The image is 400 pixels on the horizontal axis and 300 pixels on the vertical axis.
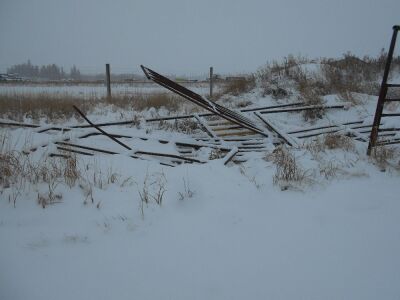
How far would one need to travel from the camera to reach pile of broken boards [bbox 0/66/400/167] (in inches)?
162

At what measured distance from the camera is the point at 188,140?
5.12 meters

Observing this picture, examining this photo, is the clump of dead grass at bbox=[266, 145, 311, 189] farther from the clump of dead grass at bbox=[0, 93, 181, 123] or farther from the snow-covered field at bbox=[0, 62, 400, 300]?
the clump of dead grass at bbox=[0, 93, 181, 123]

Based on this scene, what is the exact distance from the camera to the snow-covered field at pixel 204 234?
1.83 metres

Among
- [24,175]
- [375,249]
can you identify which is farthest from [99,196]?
[375,249]

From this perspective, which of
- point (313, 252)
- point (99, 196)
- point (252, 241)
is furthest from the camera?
point (99, 196)

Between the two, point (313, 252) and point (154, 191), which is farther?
point (154, 191)

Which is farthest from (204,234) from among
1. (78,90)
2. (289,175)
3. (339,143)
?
(78,90)

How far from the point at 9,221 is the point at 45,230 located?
0.41m

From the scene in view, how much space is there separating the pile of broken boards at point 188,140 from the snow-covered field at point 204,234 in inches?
21.8

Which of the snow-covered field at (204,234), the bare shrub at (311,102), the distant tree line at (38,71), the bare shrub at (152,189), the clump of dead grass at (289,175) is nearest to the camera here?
the snow-covered field at (204,234)

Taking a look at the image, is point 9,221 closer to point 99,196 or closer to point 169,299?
point 99,196

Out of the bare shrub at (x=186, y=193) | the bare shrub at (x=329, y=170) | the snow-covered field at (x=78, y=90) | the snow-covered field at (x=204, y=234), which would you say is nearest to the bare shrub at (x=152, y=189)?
the snow-covered field at (x=204, y=234)

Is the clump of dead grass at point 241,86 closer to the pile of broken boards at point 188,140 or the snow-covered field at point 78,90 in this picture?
the snow-covered field at point 78,90

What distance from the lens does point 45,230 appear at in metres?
2.34
